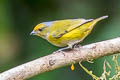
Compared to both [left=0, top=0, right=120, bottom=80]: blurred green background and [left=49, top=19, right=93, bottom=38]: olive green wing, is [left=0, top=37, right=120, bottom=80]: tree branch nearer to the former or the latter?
[left=49, top=19, right=93, bottom=38]: olive green wing

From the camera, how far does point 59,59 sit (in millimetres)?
2768

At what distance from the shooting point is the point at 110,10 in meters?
4.74

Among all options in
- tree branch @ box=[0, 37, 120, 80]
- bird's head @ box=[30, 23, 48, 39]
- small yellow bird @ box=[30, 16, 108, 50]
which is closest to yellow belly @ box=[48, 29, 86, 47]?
small yellow bird @ box=[30, 16, 108, 50]

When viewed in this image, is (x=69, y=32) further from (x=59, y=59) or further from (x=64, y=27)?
(x=59, y=59)

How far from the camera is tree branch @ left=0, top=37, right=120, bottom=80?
259 cm

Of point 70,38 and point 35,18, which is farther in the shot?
point 35,18

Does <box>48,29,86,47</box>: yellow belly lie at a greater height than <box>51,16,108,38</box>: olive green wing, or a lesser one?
lesser

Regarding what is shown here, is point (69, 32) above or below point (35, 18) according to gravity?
above

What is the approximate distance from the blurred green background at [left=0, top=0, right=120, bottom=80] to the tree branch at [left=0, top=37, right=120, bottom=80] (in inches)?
60.1

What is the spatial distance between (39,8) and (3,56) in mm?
792

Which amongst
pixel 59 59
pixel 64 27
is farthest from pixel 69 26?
pixel 59 59

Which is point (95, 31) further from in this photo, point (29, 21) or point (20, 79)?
point (20, 79)

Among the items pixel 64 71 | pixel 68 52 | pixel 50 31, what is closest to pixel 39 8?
pixel 64 71

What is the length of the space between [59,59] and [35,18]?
2129 millimetres
